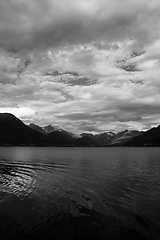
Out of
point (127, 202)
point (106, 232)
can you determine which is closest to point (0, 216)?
point (106, 232)

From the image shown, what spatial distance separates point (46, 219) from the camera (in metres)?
23.0

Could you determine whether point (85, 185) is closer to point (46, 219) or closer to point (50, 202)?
point (50, 202)

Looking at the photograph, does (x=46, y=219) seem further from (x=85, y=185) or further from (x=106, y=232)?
(x=85, y=185)

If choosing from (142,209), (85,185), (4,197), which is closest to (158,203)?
(142,209)

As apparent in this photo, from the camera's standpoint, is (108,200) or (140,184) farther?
(140,184)

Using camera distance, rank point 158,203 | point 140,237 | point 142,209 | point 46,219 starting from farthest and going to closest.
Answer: point 158,203, point 142,209, point 46,219, point 140,237

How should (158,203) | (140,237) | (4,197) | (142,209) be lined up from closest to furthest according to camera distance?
(140,237), (142,209), (158,203), (4,197)

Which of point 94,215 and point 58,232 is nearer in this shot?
point 58,232

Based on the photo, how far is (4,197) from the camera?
31391mm

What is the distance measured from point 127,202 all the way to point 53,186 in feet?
57.4

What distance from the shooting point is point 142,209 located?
26.3m

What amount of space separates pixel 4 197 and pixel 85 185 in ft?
57.8

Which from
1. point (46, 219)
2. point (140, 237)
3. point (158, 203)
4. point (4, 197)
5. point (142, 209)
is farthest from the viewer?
point (4, 197)

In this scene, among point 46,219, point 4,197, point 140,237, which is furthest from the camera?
point 4,197
